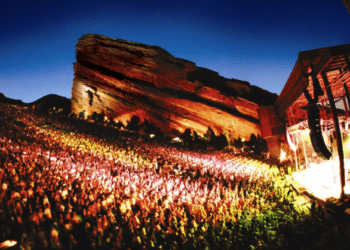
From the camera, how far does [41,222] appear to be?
12.1ft

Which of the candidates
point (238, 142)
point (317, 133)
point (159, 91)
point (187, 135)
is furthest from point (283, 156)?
point (159, 91)

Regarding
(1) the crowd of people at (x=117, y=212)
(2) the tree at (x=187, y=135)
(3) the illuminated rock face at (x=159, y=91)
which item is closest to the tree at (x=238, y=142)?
(3) the illuminated rock face at (x=159, y=91)

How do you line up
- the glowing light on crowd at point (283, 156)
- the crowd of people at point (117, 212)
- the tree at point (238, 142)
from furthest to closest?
the tree at point (238, 142)
the glowing light on crowd at point (283, 156)
the crowd of people at point (117, 212)

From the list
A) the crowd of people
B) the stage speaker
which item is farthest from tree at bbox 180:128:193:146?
the stage speaker

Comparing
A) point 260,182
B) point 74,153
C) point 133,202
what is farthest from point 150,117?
point 133,202

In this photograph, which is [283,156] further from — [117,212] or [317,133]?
[117,212]

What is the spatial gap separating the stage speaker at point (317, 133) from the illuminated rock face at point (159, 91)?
21.7 meters

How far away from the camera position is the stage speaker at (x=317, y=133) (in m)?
6.71

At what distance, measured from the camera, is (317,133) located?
269 inches

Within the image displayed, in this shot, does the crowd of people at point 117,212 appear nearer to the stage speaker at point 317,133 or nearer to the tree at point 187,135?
the stage speaker at point 317,133

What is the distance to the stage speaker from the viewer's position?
22.0 ft

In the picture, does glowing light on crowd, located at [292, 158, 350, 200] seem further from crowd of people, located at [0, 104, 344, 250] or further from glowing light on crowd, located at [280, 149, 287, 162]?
A: glowing light on crowd, located at [280, 149, 287, 162]

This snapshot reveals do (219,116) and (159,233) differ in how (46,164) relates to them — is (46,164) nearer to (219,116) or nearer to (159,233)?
(159,233)

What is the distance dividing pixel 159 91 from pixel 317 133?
2553cm
